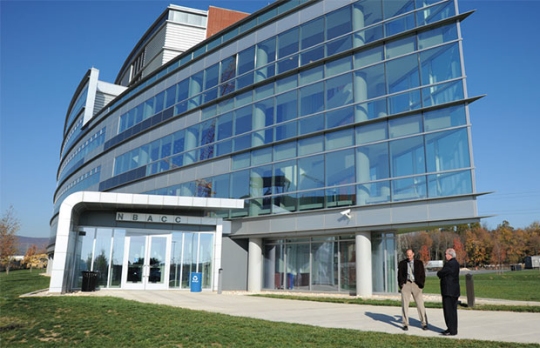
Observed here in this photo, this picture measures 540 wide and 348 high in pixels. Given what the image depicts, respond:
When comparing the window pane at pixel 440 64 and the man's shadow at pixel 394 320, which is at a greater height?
the window pane at pixel 440 64

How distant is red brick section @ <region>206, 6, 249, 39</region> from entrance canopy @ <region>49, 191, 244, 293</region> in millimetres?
20567

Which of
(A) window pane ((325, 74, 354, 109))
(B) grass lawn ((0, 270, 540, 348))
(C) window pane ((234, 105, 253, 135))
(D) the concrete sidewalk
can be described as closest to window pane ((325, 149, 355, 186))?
(A) window pane ((325, 74, 354, 109))

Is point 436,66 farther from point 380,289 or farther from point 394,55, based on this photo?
point 380,289

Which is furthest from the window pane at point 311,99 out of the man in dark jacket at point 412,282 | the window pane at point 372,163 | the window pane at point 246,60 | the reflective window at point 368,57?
the man in dark jacket at point 412,282

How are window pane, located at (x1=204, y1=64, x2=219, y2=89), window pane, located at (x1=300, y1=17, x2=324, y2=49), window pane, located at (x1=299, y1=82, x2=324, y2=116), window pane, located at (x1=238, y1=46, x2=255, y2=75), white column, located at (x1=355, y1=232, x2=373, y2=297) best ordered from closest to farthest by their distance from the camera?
white column, located at (x1=355, y1=232, x2=373, y2=297), window pane, located at (x1=299, y1=82, x2=324, y2=116), window pane, located at (x1=300, y1=17, x2=324, y2=49), window pane, located at (x1=238, y1=46, x2=255, y2=75), window pane, located at (x1=204, y1=64, x2=219, y2=89)

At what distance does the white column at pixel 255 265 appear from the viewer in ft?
79.1

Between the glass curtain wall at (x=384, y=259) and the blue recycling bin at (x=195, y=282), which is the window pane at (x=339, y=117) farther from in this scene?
the blue recycling bin at (x=195, y=282)

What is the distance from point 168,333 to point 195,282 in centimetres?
1435

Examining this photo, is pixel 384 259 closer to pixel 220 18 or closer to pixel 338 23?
pixel 338 23

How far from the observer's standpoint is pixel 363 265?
20297 mm

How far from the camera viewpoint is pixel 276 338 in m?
8.20

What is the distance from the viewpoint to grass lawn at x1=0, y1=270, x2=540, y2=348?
7754 mm

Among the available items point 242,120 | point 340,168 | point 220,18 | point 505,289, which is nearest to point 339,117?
point 340,168

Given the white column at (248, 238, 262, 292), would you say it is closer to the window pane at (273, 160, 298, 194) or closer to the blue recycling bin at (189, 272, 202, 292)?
the blue recycling bin at (189, 272, 202, 292)
